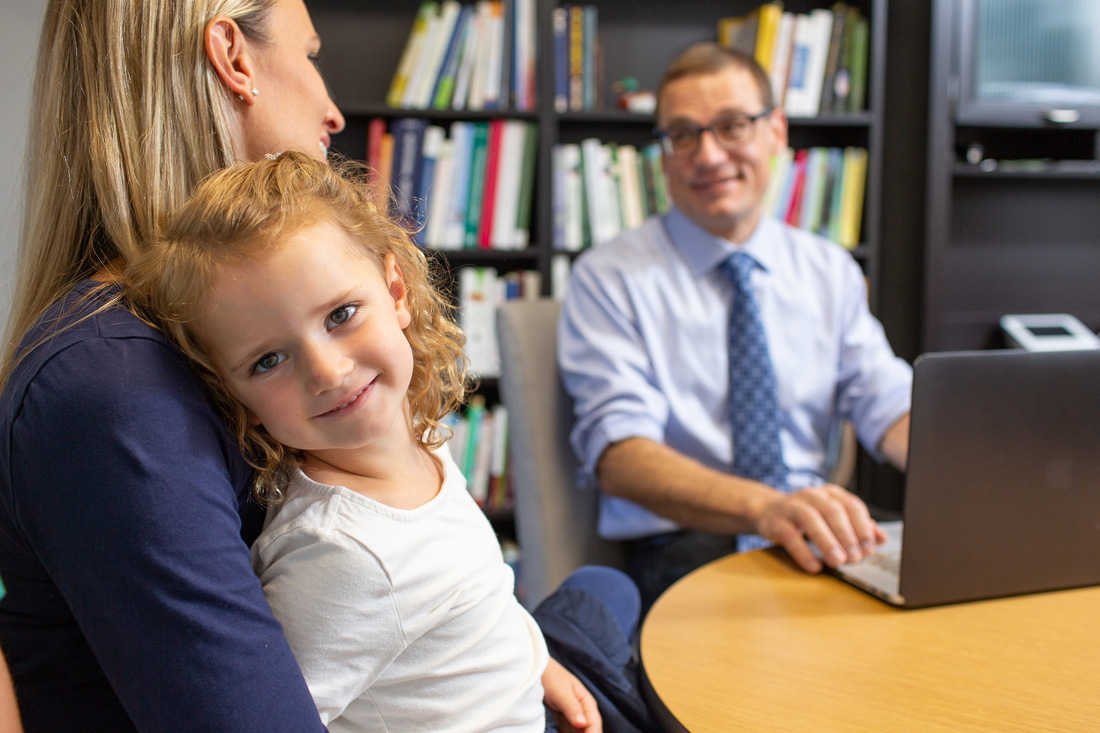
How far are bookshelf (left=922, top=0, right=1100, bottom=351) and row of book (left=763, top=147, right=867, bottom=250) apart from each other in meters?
0.22

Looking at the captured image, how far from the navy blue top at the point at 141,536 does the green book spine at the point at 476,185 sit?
1913 millimetres

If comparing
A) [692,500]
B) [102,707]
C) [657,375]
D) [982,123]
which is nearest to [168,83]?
[102,707]

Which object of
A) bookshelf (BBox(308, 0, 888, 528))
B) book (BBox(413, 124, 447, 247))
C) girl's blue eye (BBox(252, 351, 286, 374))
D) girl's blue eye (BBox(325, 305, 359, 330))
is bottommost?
girl's blue eye (BBox(252, 351, 286, 374))

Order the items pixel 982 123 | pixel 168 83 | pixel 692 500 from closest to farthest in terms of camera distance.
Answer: pixel 168 83
pixel 692 500
pixel 982 123

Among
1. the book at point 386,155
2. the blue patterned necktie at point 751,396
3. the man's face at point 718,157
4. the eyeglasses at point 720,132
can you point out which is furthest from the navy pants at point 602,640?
the book at point 386,155

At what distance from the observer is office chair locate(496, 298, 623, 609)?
1555 millimetres

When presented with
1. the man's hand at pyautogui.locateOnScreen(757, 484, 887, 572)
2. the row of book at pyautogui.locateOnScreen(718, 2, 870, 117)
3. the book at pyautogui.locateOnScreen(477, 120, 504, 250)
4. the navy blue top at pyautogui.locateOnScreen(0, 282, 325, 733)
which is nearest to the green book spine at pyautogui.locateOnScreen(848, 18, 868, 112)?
the row of book at pyautogui.locateOnScreen(718, 2, 870, 117)

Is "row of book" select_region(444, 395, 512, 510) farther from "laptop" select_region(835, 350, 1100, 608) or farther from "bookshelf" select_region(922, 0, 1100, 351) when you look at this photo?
"laptop" select_region(835, 350, 1100, 608)

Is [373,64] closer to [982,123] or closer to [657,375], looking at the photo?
[657,375]

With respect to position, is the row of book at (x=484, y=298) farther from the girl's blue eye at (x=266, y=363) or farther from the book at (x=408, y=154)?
the girl's blue eye at (x=266, y=363)

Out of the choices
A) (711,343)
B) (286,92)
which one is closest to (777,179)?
(711,343)

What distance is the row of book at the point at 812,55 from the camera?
248cm

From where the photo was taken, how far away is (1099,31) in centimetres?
247

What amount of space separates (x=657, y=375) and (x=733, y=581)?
0.73m
